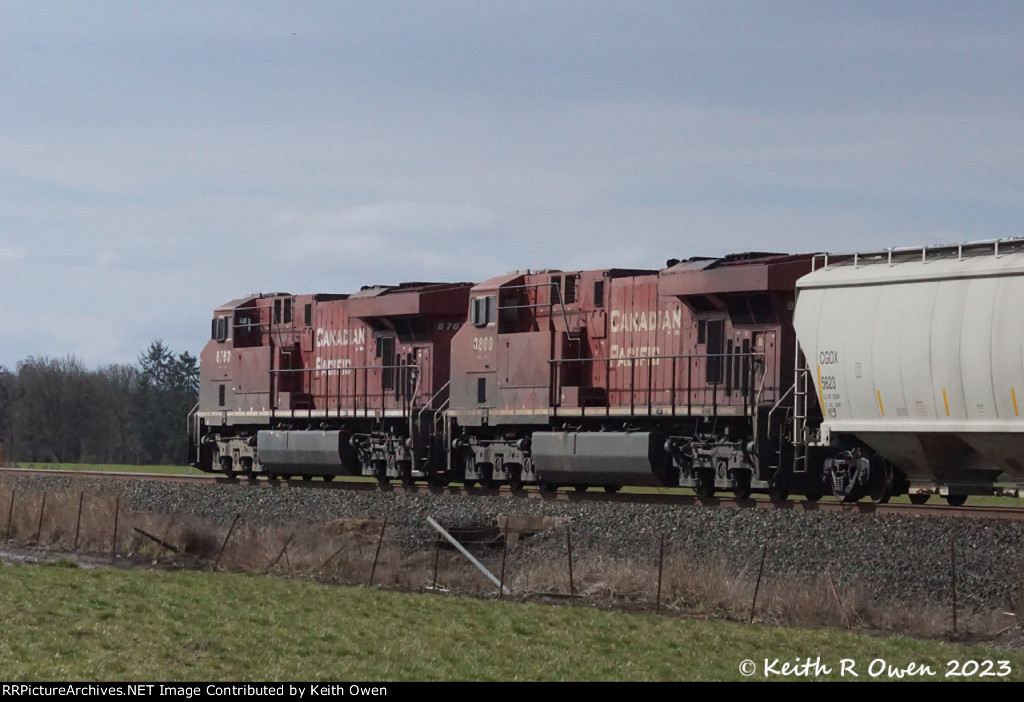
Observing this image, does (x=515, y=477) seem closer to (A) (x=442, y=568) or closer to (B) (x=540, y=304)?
(B) (x=540, y=304)

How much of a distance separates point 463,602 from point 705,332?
840 cm

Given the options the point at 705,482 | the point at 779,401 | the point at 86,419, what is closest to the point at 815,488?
the point at 779,401

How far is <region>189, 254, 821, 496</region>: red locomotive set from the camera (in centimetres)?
2442

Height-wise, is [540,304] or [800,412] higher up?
[540,304]

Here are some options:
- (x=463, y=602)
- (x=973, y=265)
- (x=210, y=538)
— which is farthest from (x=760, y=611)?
(x=210, y=538)

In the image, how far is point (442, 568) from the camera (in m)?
22.4

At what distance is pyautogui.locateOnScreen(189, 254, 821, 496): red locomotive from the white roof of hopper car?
1.83 m

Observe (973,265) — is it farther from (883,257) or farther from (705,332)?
(705,332)

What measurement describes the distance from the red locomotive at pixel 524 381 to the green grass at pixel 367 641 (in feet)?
23.4

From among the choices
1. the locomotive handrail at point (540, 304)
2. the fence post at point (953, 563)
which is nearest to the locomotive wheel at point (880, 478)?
the fence post at point (953, 563)

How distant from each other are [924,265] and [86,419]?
93716mm

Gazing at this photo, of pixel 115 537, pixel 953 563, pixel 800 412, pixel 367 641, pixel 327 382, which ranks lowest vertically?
pixel 367 641

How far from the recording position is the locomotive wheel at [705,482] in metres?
25.0

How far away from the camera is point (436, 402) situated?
103 feet
